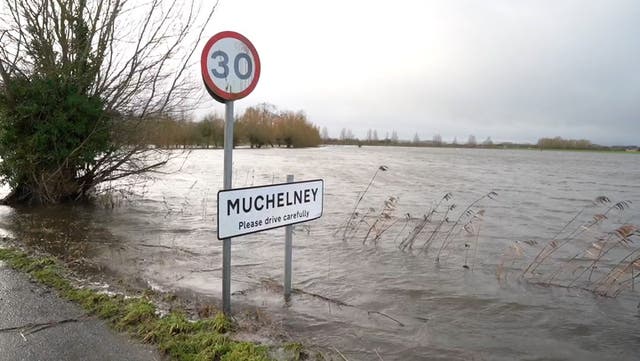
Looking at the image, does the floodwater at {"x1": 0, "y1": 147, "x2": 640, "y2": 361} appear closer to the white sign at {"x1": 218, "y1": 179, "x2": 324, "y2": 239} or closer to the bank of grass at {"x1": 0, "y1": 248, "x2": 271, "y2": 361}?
the bank of grass at {"x1": 0, "y1": 248, "x2": 271, "y2": 361}

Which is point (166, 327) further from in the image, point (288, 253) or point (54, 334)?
point (288, 253)

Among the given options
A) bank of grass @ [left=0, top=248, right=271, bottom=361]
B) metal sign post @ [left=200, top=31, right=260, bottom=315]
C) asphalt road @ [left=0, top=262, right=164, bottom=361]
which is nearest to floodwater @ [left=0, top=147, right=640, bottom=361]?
bank of grass @ [left=0, top=248, right=271, bottom=361]

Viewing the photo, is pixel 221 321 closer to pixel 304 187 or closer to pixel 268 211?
pixel 268 211

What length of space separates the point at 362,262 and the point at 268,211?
14.4 feet

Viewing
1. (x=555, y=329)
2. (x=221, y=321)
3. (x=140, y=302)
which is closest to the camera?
(x=221, y=321)

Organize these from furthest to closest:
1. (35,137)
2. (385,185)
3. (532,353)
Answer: (385,185) → (35,137) → (532,353)

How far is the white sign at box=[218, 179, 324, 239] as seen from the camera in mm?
3773

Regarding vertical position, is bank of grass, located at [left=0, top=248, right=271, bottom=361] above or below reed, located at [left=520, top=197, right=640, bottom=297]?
above

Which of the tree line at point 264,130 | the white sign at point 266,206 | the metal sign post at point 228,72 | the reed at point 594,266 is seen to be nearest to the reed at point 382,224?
the reed at point 594,266

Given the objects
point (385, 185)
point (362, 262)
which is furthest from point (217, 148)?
point (362, 262)

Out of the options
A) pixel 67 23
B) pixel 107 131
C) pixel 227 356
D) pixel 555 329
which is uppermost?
pixel 67 23

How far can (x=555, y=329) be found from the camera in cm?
546

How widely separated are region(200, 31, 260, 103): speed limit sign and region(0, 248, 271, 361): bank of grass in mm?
2021

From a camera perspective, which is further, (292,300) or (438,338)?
(292,300)
